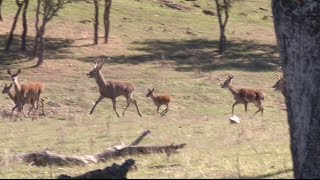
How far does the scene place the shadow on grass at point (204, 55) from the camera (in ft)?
120

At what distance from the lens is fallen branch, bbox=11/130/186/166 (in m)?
13.1

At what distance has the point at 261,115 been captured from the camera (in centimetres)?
2531

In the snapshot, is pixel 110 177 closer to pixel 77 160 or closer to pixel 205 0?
pixel 77 160

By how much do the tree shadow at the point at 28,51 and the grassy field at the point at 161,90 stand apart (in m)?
0.06

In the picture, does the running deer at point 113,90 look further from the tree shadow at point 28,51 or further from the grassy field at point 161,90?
the tree shadow at point 28,51

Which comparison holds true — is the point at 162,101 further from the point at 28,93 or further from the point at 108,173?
the point at 108,173

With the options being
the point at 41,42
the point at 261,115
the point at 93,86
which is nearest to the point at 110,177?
the point at 261,115

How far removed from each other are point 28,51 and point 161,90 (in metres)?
9.64

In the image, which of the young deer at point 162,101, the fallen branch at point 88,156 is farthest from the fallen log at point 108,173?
the young deer at point 162,101

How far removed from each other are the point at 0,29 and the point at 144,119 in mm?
18936

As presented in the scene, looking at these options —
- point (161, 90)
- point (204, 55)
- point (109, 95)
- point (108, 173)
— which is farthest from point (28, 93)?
point (108, 173)

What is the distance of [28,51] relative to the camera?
3778 centimetres

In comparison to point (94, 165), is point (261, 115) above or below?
below

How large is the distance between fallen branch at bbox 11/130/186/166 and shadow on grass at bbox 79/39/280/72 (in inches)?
831
